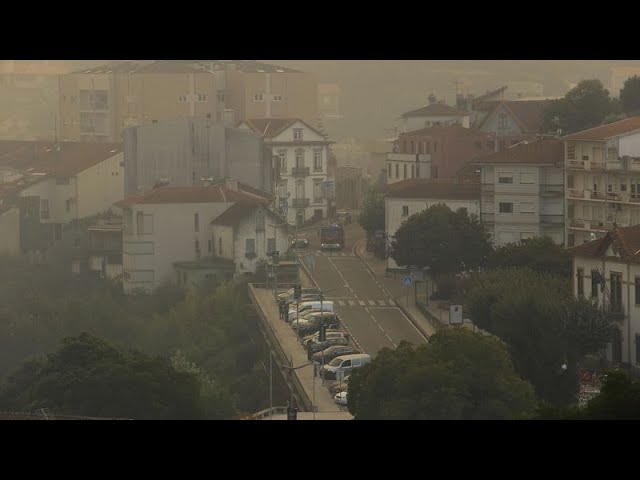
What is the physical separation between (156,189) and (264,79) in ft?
15.0

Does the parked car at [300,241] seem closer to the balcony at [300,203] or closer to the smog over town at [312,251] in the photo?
the smog over town at [312,251]

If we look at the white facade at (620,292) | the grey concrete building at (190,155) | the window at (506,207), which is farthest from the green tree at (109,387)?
the grey concrete building at (190,155)

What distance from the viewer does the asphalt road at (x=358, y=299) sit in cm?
1023

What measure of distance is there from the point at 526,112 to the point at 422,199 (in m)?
2.40

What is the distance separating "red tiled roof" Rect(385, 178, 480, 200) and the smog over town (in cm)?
2

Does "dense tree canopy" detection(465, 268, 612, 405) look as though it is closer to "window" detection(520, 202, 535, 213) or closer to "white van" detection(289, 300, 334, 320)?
"white van" detection(289, 300, 334, 320)

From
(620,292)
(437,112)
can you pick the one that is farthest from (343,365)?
(437,112)

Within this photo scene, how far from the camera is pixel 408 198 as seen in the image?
42.1 ft

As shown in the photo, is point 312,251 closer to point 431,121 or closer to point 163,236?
point 163,236

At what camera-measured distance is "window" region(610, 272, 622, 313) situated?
853 cm

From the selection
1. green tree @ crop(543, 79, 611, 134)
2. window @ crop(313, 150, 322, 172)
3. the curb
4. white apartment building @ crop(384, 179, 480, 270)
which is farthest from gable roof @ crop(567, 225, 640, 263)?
window @ crop(313, 150, 322, 172)
